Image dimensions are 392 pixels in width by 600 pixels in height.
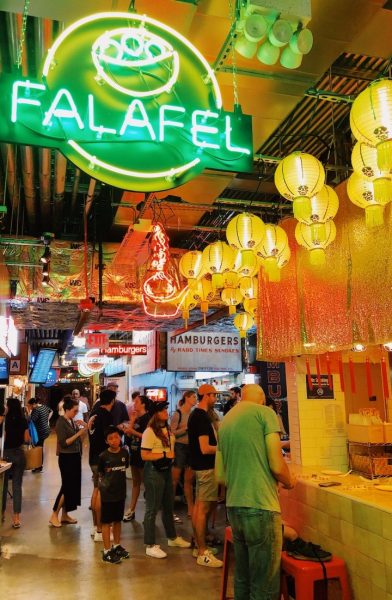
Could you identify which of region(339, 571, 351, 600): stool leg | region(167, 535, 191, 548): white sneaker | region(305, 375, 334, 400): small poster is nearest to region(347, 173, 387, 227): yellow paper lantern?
region(339, 571, 351, 600): stool leg

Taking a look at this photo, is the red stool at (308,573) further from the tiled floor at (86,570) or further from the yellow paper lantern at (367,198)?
the yellow paper lantern at (367,198)

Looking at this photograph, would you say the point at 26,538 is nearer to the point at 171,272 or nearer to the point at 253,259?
the point at 171,272

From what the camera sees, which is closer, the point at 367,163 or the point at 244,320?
the point at 367,163

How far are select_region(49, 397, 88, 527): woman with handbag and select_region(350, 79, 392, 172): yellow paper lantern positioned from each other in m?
5.69

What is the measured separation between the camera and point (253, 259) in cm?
496

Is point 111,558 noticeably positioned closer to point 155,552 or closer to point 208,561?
point 155,552

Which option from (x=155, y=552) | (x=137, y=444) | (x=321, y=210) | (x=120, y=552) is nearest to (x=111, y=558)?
A: (x=120, y=552)

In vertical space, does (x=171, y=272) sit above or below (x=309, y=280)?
above

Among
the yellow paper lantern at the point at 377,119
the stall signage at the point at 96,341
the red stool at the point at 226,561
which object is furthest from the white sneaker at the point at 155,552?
the stall signage at the point at 96,341

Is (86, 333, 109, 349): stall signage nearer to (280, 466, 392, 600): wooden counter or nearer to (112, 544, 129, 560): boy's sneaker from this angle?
(112, 544, 129, 560): boy's sneaker

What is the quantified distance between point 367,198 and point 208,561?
→ 4.09 m

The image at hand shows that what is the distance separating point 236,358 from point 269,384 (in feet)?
5.25

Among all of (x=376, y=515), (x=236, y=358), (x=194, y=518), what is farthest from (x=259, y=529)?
(x=236, y=358)

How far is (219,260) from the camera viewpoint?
6207 mm
